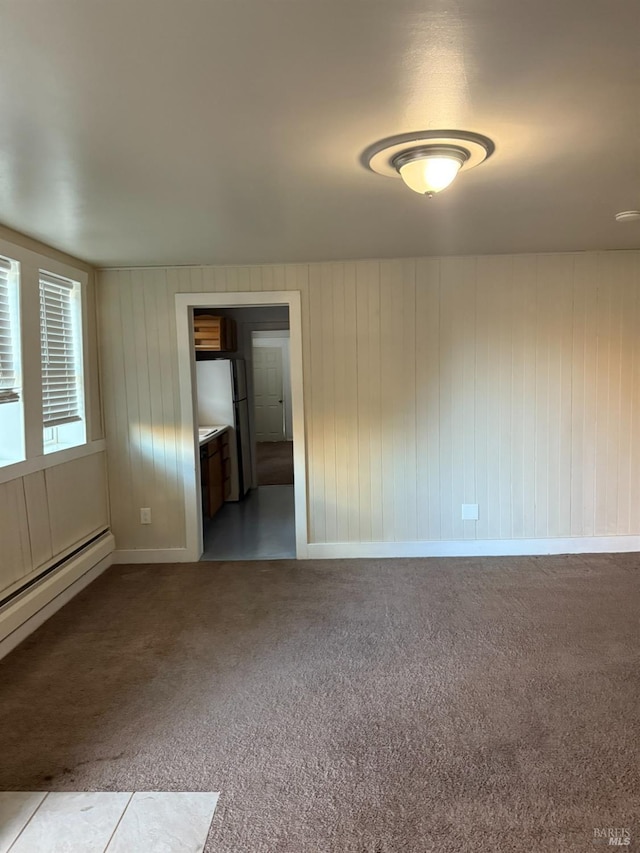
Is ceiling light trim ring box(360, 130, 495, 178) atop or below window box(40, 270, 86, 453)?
atop

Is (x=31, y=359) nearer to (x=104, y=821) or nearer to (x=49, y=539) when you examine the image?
(x=49, y=539)

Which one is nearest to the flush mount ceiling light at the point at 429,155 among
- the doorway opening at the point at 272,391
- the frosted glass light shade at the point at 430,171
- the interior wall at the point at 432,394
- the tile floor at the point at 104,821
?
the frosted glass light shade at the point at 430,171

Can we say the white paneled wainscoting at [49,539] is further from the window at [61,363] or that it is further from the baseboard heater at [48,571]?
the window at [61,363]

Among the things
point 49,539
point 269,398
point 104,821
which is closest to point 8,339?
point 49,539

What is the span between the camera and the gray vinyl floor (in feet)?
15.0

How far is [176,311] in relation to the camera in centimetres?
425

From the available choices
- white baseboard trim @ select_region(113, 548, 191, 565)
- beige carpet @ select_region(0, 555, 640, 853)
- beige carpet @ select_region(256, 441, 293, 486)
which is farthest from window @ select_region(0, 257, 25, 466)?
beige carpet @ select_region(256, 441, 293, 486)

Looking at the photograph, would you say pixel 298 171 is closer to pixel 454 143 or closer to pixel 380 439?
pixel 454 143

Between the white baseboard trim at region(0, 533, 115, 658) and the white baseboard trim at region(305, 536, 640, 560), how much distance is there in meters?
1.54

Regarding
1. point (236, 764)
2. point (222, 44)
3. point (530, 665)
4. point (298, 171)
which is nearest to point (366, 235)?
point (298, 171)

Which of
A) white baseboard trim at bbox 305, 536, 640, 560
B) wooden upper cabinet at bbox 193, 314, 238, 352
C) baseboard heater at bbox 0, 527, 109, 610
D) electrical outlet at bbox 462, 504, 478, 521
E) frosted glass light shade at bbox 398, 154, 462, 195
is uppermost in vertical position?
frosted glass light shade at bbox 398, 154, 462, 195

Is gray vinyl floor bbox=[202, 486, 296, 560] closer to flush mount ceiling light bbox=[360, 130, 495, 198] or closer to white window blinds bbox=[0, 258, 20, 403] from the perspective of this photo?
white window blinds bbox=[0, 258, 20, 403]

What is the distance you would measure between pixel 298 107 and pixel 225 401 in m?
4.77

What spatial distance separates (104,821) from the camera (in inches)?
72.5
